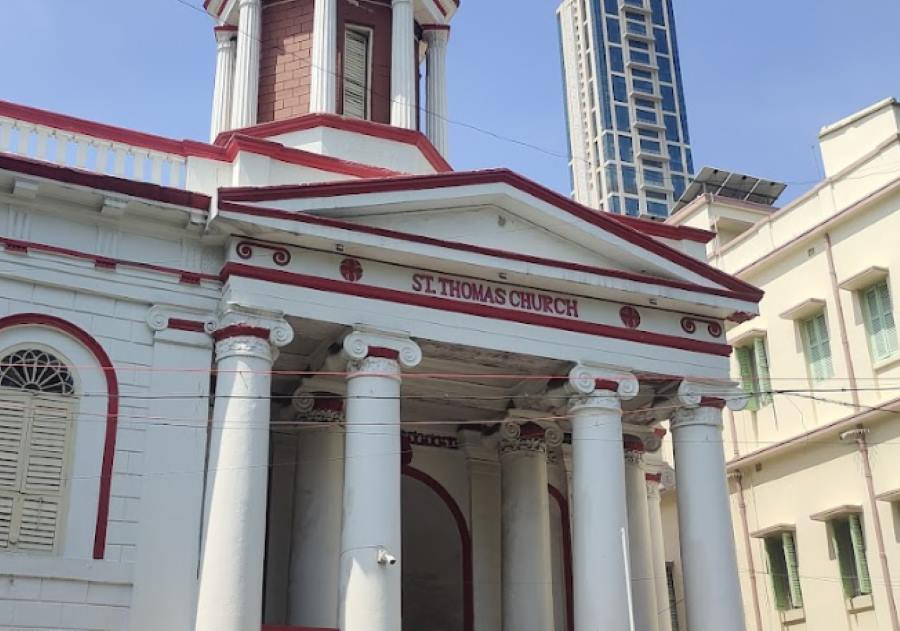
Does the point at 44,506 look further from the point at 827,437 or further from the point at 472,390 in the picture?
the point at 827,437

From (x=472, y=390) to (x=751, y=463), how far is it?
670 cm

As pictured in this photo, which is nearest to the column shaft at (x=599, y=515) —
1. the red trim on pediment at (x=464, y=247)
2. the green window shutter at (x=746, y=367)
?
the red trim on pediment at (x=464, y=247)

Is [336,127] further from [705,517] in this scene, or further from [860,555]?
[860,555]

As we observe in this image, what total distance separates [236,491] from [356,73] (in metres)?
8.99

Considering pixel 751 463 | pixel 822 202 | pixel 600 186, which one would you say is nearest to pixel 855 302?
pixel 822 202

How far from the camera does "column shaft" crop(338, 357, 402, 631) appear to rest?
13070 mm

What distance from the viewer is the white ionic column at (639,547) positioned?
18.2 meters

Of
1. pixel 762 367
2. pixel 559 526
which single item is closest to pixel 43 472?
pixel 559 526

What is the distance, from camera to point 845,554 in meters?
19.6

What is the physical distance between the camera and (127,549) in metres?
12.7

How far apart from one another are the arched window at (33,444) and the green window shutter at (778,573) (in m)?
13.4

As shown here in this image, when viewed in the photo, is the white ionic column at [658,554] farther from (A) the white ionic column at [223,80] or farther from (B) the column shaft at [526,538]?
(A) the white ionic column at [223,80]

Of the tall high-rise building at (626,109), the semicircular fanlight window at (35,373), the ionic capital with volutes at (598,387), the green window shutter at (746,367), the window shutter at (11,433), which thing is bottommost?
the window shutter at (11,433)

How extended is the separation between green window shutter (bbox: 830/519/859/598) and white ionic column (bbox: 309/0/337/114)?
11217 millimetres
